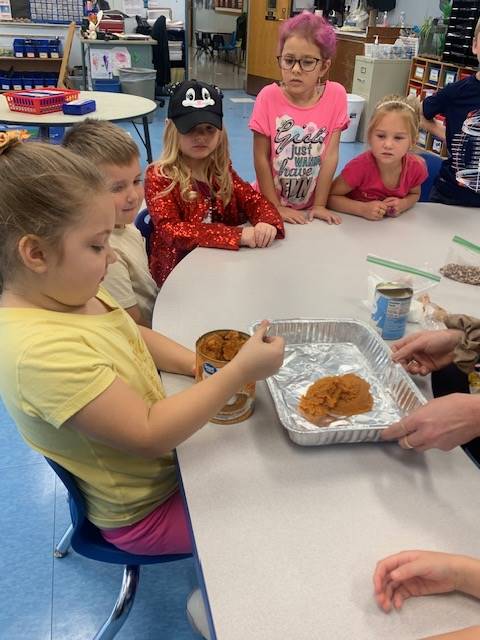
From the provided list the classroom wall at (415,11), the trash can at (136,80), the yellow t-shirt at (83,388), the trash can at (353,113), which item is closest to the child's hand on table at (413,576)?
the yellow t-shirt at (83,388)

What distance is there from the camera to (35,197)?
74cm

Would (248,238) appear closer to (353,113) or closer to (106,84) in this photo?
(353,113)

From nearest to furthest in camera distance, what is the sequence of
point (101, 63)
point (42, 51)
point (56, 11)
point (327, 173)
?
point (327, 173), point (101, 63), point (42, 51), point (56, 11)

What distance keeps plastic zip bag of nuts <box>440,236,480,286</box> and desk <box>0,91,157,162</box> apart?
83.4 inches

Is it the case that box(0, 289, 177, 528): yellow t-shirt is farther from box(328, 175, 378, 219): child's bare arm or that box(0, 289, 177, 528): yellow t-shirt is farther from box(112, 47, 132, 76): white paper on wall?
box(112, 47, 132, 76): white paper on wall

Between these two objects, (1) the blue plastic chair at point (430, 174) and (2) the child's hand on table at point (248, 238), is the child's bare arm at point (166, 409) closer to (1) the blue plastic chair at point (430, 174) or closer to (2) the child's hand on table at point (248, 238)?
(2) the child's hand on table at point (248, 238)

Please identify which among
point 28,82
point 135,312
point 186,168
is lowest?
point 28,82

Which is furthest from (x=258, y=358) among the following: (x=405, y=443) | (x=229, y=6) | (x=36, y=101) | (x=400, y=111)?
(x=229, y=6)

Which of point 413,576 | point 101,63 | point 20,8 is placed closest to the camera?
point 413,576

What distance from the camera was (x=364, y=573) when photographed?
0.65m

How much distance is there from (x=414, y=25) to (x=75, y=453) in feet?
21.5

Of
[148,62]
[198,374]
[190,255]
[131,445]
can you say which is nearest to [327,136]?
[190,255]

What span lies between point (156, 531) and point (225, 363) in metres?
0.34

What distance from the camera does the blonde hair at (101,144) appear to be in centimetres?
123
